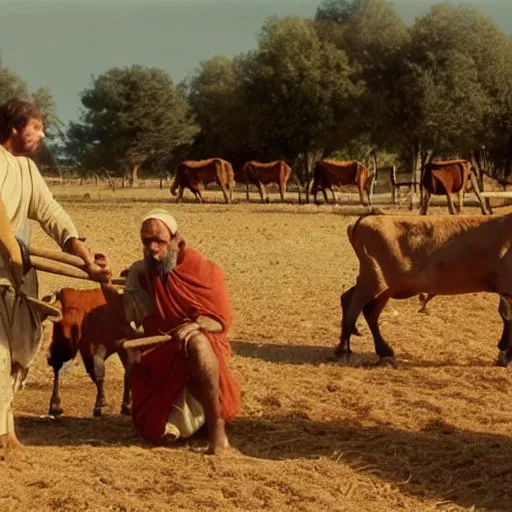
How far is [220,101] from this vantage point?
53.1m

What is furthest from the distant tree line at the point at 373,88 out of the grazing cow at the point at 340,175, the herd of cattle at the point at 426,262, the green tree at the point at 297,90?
the herd of cattle at the point at 426,262

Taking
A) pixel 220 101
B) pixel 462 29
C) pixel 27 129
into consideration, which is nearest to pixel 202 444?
pixel 27 129

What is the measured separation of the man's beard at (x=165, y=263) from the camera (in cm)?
584

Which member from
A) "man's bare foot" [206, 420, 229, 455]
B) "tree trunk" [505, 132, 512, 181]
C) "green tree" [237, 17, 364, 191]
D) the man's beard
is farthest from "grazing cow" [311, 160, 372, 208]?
"man's bare foot" [206, 420, 229, 455]

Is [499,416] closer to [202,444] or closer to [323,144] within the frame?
[202,444]

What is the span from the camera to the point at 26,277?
5.66 meters

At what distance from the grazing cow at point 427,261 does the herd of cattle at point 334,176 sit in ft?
52.5

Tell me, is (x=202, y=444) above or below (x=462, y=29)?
below

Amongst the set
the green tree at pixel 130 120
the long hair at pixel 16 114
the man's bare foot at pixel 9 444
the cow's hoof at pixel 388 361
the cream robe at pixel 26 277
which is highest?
the green tree at pixel 130 120

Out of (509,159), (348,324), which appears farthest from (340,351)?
(509,159)

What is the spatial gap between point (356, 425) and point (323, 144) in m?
36.5

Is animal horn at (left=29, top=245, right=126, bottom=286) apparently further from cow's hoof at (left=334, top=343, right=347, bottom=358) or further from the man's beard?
cow's hoof at (left=334, top=343, right=347, bottom=358)

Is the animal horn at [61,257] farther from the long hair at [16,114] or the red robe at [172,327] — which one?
the long hair at [16,114]

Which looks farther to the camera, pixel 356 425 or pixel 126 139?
pixel 126 139
